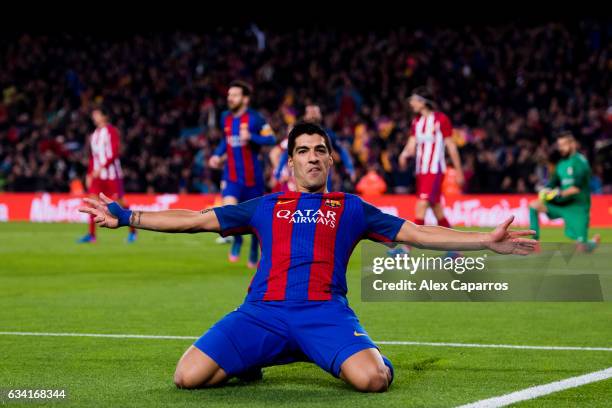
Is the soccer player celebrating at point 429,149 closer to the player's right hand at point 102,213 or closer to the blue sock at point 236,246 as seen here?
the blue sock at point 236,246

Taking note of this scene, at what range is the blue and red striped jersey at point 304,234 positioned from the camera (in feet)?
19.1

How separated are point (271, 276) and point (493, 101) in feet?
81.2

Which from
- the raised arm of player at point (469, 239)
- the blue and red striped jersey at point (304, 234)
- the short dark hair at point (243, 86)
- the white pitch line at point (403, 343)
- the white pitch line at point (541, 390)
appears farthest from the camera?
the short dark hair at point (243, 86)

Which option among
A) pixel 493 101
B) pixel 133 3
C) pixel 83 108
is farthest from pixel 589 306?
pixel 133 3

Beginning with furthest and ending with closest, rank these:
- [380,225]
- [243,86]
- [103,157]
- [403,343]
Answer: [103,157], [243,86], [403,343], [380,225]

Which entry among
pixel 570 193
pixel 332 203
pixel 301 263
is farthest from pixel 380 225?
pixel 570 193

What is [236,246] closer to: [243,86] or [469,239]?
[243,86]

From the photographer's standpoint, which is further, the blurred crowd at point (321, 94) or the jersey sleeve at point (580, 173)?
the blurred crowd at point (321, 94)

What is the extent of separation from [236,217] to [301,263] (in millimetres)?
480

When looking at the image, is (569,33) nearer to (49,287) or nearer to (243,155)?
(243,155)

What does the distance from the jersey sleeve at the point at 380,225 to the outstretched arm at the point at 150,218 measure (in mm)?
830

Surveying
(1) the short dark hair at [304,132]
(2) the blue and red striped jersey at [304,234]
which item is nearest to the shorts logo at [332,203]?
(2) the blue and red striped jersey at [304,234]

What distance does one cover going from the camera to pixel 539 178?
26094 mm

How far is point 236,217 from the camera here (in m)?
6.04
